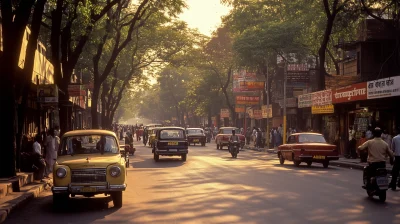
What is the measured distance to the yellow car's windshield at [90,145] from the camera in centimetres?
1582

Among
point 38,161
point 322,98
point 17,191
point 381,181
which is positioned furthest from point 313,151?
point 17,191

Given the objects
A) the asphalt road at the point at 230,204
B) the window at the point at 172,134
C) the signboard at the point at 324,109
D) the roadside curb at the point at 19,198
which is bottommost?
the asphalt road at the point at 230,204

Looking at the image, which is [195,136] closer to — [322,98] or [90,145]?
[322,98]

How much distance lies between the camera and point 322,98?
39.6m

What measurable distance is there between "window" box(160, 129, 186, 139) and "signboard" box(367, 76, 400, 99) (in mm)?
10037

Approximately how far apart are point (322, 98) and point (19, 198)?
2706cm

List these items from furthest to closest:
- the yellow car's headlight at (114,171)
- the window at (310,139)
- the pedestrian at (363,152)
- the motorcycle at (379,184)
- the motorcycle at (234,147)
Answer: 1. the motorcycle at (234,147)
2. the pedestrian at (363,152)
3. the window at (310,139)
4. the motorcycle at (379,184)
5. the yellow car's headlight at (114,171)

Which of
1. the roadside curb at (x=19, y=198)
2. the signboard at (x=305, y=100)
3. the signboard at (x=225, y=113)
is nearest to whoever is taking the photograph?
the roadside curb at (x=19, y=198)

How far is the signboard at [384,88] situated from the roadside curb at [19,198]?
16.5 metres

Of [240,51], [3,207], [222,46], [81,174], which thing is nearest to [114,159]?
[81,174]

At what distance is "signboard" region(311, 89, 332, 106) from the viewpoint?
38366 mm

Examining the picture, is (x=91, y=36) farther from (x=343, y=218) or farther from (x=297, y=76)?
(x=297, y=76)

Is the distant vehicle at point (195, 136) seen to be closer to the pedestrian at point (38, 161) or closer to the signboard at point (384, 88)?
the signboard at point (384, 88)

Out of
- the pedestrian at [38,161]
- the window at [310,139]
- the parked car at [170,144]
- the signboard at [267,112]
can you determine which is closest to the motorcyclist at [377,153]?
the pedestrian at [38,161]
